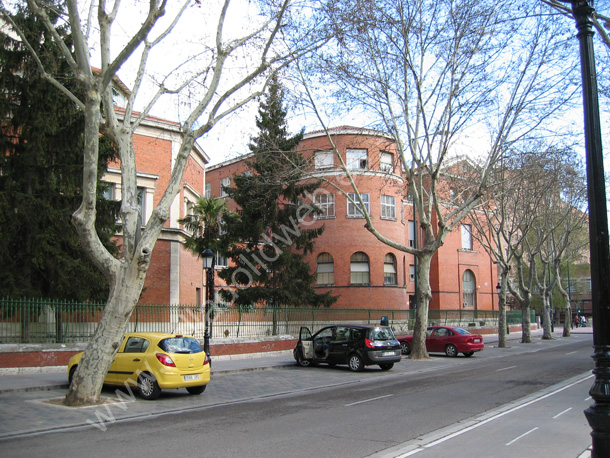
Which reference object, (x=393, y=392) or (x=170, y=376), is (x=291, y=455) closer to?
(x=170, y=376)

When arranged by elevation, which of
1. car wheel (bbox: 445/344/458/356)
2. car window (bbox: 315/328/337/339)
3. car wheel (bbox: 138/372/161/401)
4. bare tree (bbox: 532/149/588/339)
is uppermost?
bare tree (bbox: 532/149/588/339)

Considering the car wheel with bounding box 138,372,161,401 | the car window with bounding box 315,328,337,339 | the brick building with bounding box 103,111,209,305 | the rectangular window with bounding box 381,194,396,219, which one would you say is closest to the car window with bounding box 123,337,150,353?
the car wheel with bounding box 138,372,161,401

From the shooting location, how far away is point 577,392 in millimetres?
12977

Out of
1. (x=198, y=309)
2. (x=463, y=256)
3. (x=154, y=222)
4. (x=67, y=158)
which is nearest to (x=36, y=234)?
(x=67, y=158)

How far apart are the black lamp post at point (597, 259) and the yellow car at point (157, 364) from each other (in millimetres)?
9190

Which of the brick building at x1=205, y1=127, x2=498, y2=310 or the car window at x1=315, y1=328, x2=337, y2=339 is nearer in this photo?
the car window at x1=315, y1=328, x2=337, y2=339

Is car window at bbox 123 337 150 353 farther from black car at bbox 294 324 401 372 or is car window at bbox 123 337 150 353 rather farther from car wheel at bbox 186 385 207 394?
black car at bbox 294 324 401 372

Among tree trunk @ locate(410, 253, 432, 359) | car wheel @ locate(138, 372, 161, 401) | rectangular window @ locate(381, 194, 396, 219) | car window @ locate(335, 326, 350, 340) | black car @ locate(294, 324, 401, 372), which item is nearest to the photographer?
car wheel @ locate(138, 372, 161, 401)

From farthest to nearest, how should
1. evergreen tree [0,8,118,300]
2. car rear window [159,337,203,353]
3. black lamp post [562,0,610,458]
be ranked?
evergreen tree [0,8,118,300] < car rear window [159,337,203,353] < black lamp post [562,0,610,458]

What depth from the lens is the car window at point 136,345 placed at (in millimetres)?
12641

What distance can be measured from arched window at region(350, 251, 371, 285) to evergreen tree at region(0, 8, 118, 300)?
82.6 ft

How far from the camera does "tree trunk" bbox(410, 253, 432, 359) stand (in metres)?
22.7

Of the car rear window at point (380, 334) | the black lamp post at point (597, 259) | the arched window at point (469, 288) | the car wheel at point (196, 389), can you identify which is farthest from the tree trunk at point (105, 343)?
the arched window at point (469, 288)

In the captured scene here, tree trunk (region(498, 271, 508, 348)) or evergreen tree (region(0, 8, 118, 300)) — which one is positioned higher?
evergreen tree (region(0, 8, 118, 300))
